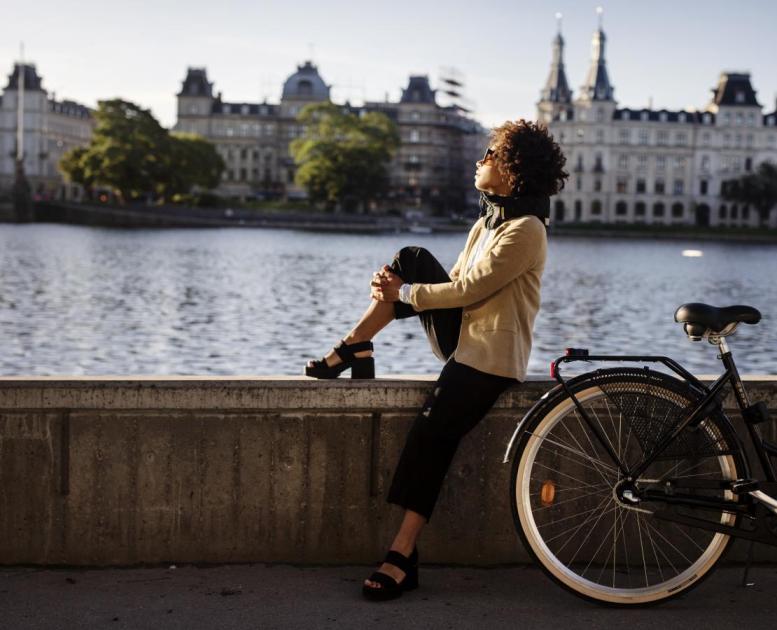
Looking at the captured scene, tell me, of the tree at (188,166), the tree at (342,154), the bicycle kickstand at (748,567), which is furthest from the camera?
the tree at (342,154)

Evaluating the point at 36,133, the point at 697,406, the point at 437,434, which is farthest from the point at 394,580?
the point at 36,133

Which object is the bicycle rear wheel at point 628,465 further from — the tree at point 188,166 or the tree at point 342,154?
the tree at point 342,154

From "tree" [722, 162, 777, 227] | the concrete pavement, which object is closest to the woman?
the concrete pavement

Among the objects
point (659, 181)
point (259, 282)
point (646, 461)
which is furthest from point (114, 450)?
point (659, 181)

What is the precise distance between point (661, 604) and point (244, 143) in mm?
181944

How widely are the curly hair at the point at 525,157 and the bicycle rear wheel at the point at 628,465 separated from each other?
789 mm

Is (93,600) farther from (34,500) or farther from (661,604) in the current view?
(661,604)

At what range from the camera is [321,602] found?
5.11m

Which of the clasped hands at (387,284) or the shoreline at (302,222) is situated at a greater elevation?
the clasped hands at (387,284)

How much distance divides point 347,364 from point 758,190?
156020mm

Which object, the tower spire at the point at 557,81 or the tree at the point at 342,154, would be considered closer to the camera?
the tree at the point at 342,154

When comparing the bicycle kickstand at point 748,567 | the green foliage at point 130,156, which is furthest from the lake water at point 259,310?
the green foliage at point 130,156

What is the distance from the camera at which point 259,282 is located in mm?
50781

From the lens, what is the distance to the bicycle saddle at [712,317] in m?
4.97
